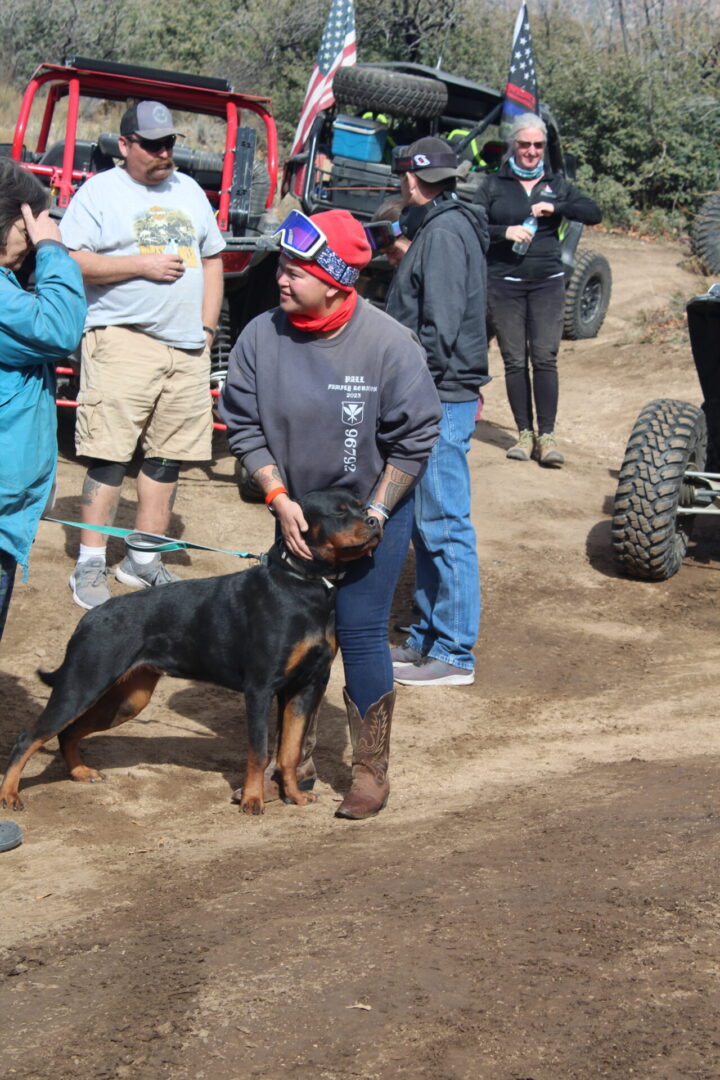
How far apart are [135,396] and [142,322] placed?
351 millimetres

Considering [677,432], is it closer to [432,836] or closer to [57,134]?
[432,836]

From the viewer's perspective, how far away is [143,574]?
642 cm

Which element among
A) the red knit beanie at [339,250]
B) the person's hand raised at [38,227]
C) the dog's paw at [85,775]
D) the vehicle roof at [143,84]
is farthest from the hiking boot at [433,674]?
the vehicle roof at [143,84]

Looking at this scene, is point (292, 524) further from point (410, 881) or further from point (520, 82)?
point (520, 82)

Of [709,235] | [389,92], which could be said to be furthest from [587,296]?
[389,92]

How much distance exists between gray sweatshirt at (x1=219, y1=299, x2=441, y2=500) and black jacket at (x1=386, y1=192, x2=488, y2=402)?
4.32 feet

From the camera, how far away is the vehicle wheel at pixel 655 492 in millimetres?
6895

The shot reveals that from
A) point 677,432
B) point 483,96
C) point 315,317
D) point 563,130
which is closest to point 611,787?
point 315,317

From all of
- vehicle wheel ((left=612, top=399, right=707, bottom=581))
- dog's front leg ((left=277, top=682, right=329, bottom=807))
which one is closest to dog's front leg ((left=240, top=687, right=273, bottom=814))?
dog's front leg ((left=277, top=682, right=329, bottom=807))

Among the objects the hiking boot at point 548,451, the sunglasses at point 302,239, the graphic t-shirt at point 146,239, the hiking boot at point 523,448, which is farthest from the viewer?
the hiking boot at point 523,448

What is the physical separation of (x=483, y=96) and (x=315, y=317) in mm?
9804

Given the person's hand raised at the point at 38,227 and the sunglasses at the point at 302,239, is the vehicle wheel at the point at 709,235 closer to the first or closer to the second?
the sunglasses at the point at 302,239

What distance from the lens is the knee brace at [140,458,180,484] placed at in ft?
20.4

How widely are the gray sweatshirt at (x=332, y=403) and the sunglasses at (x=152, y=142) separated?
212 centimetres
